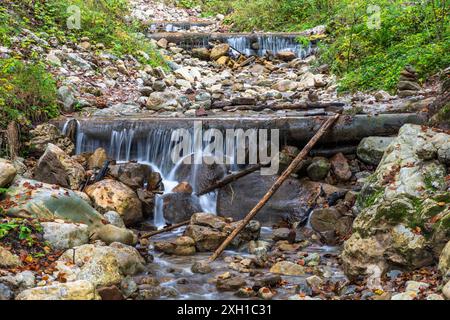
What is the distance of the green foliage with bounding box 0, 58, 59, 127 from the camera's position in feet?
29.2

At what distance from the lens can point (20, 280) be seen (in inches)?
199

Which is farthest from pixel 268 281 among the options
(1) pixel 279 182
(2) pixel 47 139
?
(2) pixel 47 139

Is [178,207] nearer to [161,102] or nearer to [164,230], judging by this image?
[164,230]

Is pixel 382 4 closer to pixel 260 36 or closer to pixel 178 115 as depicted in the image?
pixel 260 36

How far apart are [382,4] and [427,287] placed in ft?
38.9

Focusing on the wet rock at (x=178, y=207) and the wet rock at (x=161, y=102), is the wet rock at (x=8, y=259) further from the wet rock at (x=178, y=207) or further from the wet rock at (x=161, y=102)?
the wet rock at (x=161, y=102)

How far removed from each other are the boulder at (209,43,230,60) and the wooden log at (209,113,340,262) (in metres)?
10.1

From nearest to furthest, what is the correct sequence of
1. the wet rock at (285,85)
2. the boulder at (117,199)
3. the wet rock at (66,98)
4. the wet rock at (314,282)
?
the wet rock at (314,282), the boulder at (117,199), the wet rock at (66,98), the wet rock at (285,85)

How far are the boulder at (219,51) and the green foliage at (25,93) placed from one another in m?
8.60

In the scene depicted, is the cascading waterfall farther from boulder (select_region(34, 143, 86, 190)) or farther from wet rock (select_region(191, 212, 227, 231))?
wet rock (select_region(191, 212, 227, 231))

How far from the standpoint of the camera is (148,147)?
31.4 feet

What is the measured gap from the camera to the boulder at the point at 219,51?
18281mm

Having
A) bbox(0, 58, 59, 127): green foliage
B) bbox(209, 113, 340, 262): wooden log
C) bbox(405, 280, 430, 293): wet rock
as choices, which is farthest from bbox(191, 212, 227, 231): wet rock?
bbox(0, 58, 59, 127): green foliage

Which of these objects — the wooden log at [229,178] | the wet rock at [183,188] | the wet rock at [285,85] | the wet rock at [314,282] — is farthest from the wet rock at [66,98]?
the wet rock at [314,282]
